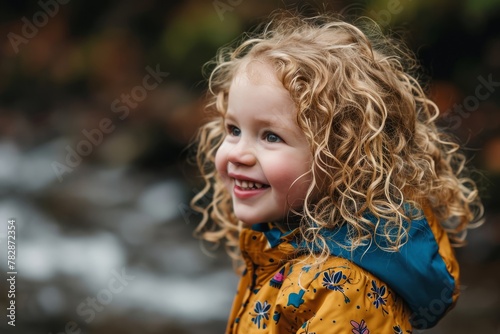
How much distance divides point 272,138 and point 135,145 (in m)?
2.95

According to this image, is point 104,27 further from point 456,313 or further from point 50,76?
point 456,313

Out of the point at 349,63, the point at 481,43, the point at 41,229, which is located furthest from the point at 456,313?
the point at 41,229

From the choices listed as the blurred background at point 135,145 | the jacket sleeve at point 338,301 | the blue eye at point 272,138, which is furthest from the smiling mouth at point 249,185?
the blurred background at point 135,145

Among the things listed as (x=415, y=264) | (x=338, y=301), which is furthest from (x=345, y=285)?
(x=415, y=264)

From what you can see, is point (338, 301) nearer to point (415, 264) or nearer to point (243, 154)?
point (415, 264)

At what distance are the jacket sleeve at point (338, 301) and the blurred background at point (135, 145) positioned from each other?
1427 millimetres

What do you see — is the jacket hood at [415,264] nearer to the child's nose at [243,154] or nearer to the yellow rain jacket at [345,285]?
the yellow rain jacket at [345,285]

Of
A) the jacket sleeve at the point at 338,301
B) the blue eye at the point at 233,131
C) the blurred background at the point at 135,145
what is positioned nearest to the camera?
the jacket sleeve at the point at 338,301

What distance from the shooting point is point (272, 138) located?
5.40ft

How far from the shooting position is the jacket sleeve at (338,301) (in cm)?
149

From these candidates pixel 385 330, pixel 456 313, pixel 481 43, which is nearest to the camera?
pixel 385 330

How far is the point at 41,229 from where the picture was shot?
154 inches

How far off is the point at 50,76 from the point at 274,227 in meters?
3.40

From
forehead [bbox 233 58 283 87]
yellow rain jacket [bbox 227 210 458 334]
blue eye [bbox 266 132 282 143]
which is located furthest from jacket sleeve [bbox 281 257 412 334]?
forehead [bbox 233 58 283 87]
